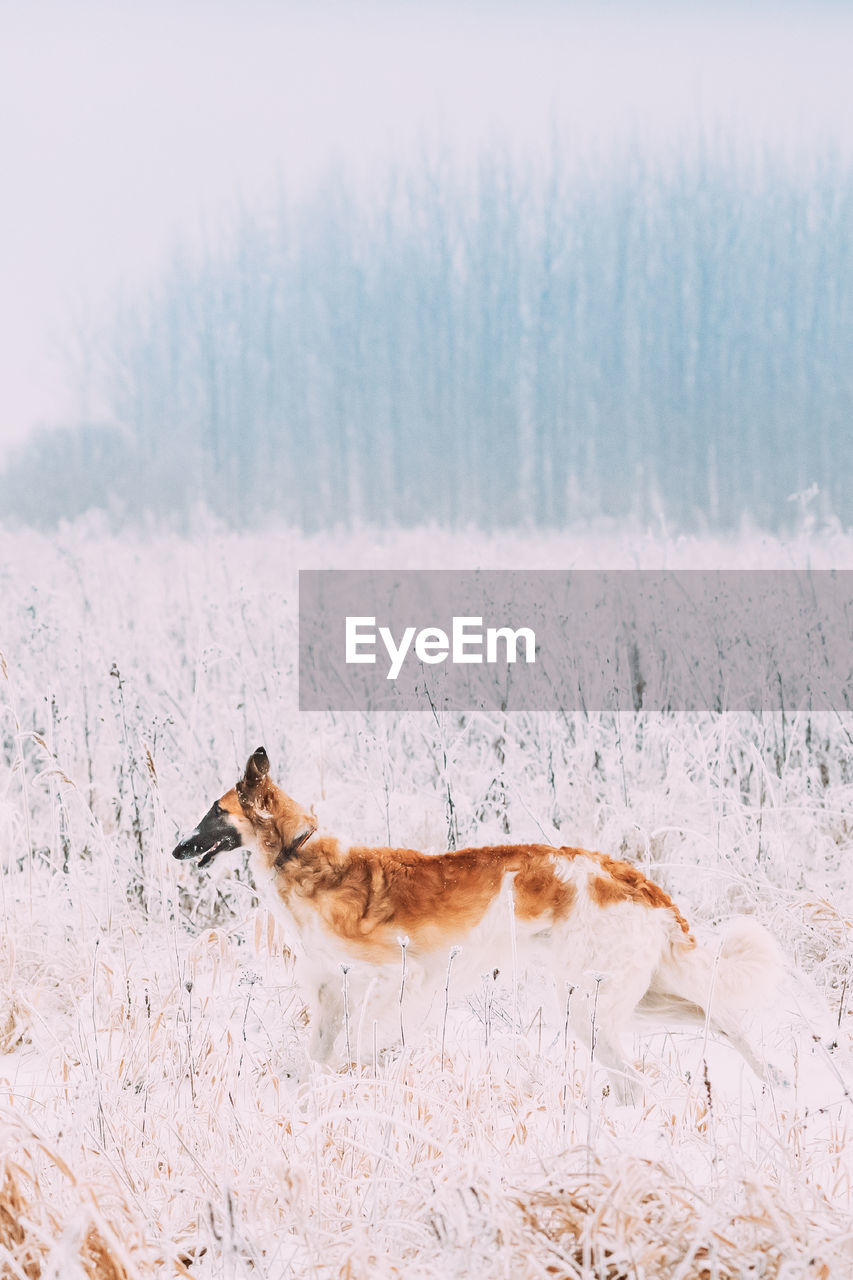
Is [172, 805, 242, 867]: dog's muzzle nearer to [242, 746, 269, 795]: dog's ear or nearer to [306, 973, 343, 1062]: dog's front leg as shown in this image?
[242, 746, 269, 795]: dog's ear

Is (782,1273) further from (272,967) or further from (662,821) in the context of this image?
(662,821)

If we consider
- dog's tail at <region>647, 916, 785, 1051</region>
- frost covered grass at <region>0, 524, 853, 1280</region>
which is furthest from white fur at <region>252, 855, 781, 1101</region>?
frost covered grass at <region>0, 524, 853, 1280</region>

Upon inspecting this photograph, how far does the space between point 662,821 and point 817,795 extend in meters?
0.96

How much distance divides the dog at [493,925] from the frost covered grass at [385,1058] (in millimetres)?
169

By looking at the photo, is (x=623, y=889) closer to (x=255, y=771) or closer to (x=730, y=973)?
(x=730, y=973)

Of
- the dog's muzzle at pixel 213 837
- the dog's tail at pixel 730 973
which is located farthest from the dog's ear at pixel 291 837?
the dog's tail at pixel 730 973

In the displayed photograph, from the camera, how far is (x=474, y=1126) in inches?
82.4

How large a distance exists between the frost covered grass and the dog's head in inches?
12.9

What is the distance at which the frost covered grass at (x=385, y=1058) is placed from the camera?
1.62 metres

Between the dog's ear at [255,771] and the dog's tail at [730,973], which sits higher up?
the dog's ear at [255,771]

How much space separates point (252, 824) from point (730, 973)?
124 centimetres

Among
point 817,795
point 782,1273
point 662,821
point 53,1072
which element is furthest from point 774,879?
point 53,1072

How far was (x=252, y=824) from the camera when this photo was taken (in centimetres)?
237

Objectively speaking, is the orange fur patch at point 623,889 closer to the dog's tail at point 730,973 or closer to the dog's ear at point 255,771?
the dog's tail at point 730,973
